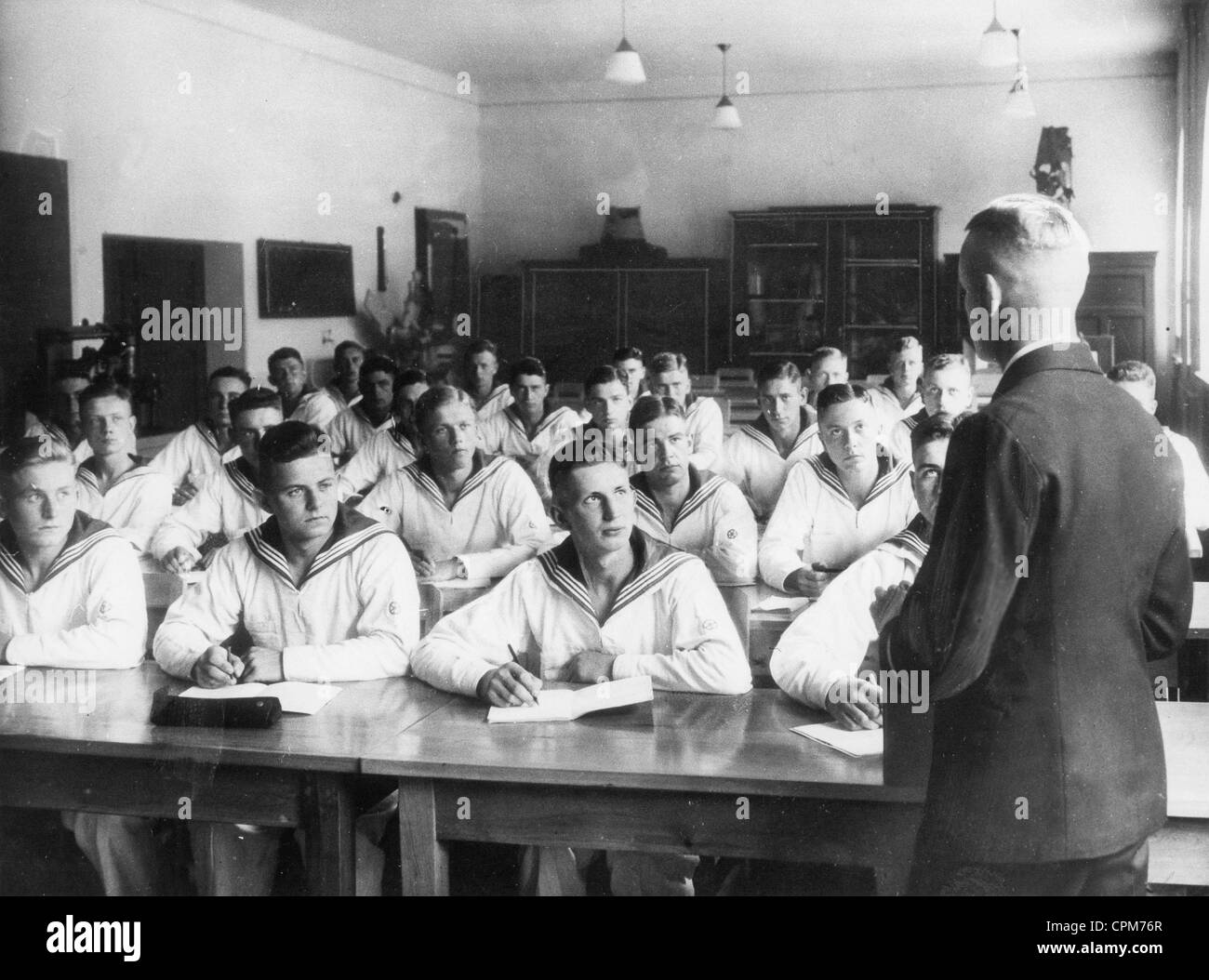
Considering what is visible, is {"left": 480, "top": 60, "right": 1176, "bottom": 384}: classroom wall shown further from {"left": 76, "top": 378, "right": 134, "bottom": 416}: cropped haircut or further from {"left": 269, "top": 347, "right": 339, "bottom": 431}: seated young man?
{"left": 76, "top": 378, "right": 134, "bottom": 416}: cropped haircut

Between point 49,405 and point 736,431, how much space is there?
2524 millimetres

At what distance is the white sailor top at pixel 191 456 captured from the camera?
4785mm

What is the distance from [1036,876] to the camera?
1.64 m

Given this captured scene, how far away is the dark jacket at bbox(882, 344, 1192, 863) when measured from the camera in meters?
1.49

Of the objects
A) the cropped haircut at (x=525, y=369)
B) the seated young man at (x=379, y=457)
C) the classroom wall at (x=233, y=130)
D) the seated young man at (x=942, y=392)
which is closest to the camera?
the seated young man at (x=942, y=392)

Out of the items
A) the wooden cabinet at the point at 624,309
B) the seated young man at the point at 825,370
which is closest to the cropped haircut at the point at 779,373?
the seated young man at the point at 825,370

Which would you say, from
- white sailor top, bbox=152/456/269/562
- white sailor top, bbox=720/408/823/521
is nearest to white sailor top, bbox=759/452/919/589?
white sailor top, bbox=720/408/823/521

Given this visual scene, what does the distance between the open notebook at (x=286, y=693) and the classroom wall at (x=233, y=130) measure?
296 centimetres

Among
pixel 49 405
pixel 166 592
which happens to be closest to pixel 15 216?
pixel 49 405

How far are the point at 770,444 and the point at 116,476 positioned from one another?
7.80ft

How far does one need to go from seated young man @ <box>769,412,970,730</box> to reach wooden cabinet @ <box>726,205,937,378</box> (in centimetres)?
529

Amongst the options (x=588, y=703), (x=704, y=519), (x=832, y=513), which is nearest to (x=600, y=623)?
(x=588, y=703)

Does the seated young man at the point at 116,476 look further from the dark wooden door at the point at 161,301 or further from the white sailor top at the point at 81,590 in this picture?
the white sailor top at the point at 81,590
